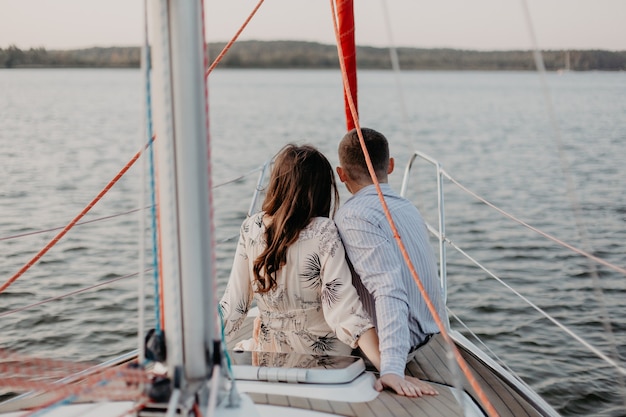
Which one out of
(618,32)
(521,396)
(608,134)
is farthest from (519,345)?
(608,134)

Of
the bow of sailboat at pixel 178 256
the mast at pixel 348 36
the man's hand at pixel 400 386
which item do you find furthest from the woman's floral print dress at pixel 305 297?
the mast at pixel 348 36

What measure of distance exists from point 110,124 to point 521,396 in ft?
60.0

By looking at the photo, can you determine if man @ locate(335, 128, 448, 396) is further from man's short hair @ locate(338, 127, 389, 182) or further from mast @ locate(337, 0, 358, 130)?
mast @ locate(337, 0, 358, 130)

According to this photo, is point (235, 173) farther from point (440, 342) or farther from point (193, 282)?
point (193, 282)

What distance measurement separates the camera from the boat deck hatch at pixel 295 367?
177 centimetres

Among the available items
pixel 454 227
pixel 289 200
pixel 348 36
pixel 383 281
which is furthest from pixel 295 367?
pixel 454 227

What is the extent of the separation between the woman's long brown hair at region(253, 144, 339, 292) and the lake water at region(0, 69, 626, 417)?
0.89 ft

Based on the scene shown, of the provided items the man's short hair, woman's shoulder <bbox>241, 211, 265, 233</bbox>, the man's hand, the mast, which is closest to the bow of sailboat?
the man's hand

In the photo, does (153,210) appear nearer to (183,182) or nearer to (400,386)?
(183,182)

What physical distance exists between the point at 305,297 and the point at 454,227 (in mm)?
6134

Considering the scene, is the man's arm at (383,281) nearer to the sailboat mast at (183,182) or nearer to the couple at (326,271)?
the couple at (326,271)

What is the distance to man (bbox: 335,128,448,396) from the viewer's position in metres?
1.82

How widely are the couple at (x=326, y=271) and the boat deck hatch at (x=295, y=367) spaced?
0.06 meters

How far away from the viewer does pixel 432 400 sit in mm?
1774
